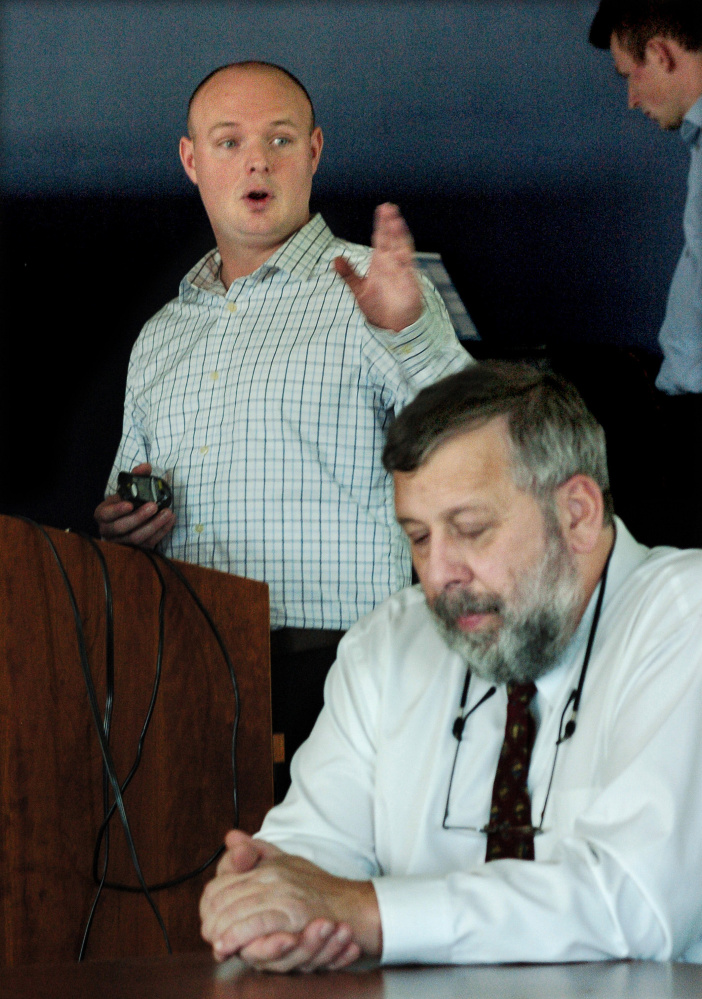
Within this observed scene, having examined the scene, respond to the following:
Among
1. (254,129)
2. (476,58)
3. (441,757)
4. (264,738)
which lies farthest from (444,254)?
(441,757)

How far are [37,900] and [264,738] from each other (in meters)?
0.61

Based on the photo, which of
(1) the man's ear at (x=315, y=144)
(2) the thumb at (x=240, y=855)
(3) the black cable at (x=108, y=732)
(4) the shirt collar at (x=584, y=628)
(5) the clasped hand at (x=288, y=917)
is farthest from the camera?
(1) the man's ear at (x=315, y=144)

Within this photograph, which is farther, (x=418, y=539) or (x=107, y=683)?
(x=107, y=683)

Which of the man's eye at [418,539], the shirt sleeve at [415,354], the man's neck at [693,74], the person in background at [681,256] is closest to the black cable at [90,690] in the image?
the man's eye at [418,539]

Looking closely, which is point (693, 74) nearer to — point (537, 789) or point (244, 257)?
point (244, 257)

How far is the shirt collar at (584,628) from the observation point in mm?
1500

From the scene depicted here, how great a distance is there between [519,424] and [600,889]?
1.94 feet

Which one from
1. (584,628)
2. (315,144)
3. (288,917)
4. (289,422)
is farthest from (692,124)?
(288,917)

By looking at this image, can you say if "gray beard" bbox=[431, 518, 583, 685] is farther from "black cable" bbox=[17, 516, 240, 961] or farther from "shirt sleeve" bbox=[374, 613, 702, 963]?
"black cable" bbox=[17, 516, 240, 961]

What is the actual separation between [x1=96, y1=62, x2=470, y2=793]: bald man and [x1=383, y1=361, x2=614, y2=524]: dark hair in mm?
430

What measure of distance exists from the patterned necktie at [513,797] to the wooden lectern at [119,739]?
0.56 meters

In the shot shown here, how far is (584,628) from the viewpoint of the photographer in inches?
59.9

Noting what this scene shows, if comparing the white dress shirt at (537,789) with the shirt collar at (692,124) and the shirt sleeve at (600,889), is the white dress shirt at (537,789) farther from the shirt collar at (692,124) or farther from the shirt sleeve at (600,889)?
the shirt collar at (692,124)

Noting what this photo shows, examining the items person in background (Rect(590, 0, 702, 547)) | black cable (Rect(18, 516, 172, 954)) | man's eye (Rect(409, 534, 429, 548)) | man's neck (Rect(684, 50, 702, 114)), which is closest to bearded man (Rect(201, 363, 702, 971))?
man's eye (Rect(409, 534, 429, 548))
